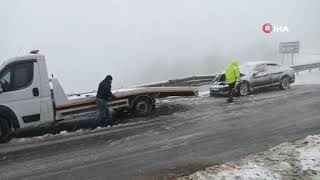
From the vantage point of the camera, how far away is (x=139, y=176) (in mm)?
7316

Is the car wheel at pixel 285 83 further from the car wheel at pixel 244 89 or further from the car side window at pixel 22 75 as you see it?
the car side window at pixel 22 75

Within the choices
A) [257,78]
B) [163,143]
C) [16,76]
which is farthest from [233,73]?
[16,76]

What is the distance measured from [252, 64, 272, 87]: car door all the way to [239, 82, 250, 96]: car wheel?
0.45m

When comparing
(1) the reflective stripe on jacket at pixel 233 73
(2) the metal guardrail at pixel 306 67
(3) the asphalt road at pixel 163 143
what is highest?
(1) the reflective stripe on jacket at pixel 233 73

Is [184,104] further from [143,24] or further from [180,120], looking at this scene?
[143,24]

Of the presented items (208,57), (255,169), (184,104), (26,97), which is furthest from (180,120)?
(208,57)

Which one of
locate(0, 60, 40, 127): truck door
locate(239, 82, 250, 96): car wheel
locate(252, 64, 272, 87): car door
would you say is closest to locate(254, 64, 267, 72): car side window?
locate(252, 64, 272, 87): car door

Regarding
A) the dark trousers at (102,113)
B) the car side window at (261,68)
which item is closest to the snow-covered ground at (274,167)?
the dark trousers at (102,113)

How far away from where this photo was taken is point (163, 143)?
9477 millimetres

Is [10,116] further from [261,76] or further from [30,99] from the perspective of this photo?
[261,76]

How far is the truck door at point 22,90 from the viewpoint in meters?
10.7

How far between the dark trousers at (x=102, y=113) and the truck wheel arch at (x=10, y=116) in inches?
94.4

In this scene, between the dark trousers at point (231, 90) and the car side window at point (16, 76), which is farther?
the dark trousers at point (231, 90)

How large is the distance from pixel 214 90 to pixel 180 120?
222 inches
